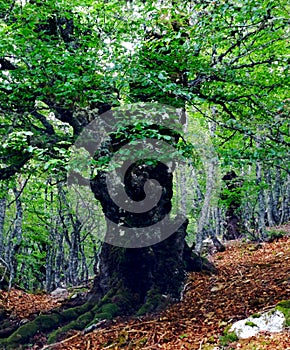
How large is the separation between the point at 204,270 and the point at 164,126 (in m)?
5.32

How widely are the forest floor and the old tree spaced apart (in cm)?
55

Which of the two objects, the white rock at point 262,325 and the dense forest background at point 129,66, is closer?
the white rock at point 262,325

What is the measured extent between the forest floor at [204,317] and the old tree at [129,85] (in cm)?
55

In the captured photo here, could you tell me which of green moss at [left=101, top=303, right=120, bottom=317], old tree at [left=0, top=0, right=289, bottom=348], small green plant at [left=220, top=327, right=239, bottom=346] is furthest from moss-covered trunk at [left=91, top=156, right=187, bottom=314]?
small green plant at [left=220, top=327, right=239, bottom=346]

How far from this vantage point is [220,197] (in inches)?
705

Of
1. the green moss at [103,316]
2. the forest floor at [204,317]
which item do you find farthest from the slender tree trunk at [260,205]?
the green moss at [103,316]

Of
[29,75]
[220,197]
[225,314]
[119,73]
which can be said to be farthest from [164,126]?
[220,197]

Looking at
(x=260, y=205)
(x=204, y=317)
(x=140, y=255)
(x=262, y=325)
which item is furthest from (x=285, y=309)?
(x=260, y=205)

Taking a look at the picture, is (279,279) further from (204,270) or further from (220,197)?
(220,197)

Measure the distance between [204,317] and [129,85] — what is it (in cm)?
545

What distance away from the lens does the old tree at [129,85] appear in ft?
23.8

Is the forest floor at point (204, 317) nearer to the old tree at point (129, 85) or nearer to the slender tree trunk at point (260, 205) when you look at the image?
the old tree at point (129, 85)

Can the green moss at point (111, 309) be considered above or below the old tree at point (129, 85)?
below

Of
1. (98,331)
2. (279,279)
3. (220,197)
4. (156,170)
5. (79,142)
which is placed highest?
(79,142)
